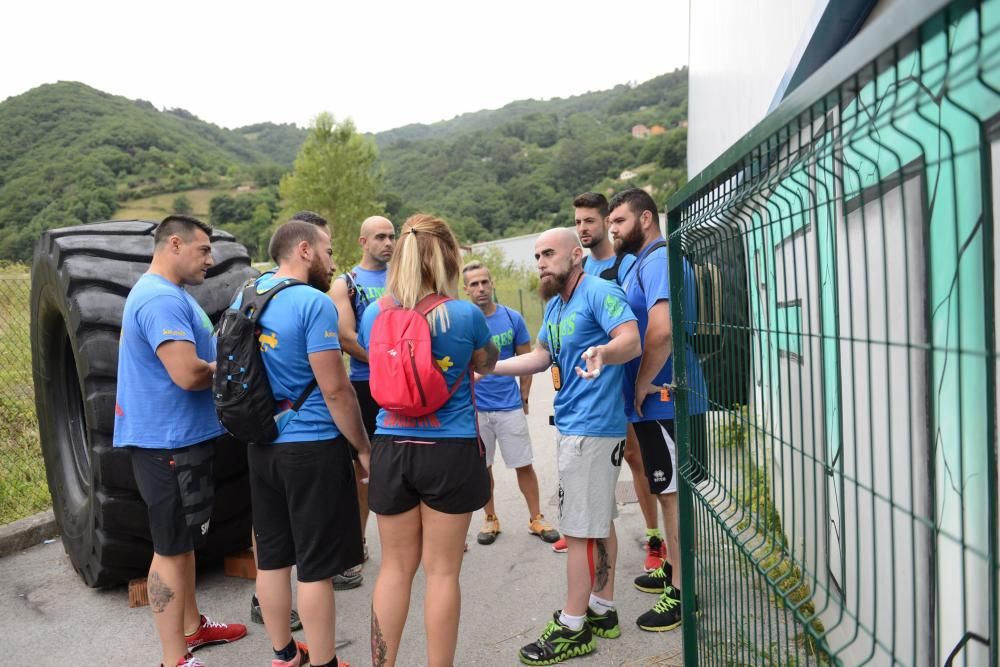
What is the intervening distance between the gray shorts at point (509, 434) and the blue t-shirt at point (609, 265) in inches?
46.6

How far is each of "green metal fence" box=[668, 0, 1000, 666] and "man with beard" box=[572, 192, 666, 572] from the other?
52.5 inches

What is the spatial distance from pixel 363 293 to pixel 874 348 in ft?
10.3

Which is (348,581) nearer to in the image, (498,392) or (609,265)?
(498,392)

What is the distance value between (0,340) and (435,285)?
5.99 m

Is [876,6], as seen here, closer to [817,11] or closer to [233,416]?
[817,11]

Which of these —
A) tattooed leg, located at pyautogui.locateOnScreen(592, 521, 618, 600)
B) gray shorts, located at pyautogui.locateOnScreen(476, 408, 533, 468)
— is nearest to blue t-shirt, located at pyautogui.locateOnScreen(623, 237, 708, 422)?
tattooed leg, located at pyautogui.locateOnScreen(592, 521, 618, 600)

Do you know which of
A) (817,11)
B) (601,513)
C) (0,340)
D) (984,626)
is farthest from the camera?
(0,340)

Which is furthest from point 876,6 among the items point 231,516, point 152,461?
point 231,516

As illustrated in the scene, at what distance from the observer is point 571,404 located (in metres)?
3.57

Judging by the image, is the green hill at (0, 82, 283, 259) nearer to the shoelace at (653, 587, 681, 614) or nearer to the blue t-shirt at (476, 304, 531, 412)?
the blue t-shirt at (476, 304, 531, 412)

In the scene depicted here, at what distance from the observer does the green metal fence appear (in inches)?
44.7

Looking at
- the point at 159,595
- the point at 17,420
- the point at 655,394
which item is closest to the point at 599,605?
the point at 655,394

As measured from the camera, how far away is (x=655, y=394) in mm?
3916

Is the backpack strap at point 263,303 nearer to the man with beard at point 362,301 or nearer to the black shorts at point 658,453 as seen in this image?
the man with beard at point 362,301
